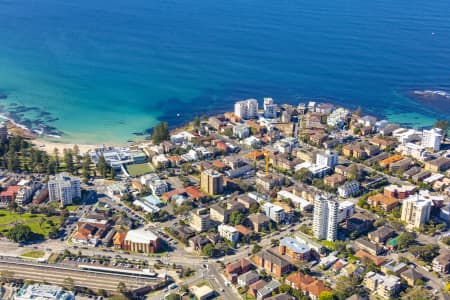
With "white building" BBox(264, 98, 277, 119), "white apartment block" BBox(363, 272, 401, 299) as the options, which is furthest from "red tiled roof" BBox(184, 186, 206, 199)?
"white building" BBox(264, 98, 277, 119)

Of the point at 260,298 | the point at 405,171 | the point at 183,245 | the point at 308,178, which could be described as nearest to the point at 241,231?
the point at 183,245

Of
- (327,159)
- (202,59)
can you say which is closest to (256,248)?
(327,159)

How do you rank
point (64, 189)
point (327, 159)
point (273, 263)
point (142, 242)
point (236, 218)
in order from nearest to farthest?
point (273, 263), point (142, 242), point (236, 218), point (64, 189), point (327, 159)

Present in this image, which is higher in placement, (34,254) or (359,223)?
(359,223)

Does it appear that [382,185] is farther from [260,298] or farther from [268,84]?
[268,84]

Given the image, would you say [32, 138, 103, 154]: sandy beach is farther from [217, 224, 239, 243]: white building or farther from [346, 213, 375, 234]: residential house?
[346, 213, 375, 234]: residential house

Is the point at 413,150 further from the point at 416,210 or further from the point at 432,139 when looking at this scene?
the point at 416,210
